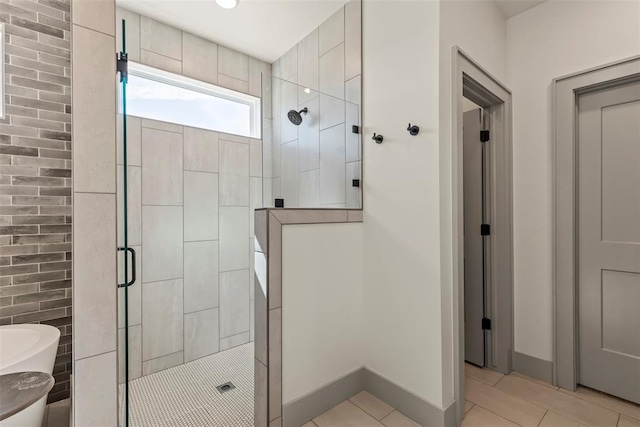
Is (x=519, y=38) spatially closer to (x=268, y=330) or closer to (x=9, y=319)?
(x=268, y=330)

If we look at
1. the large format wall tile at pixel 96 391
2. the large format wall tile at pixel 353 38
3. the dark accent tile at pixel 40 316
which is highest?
the large format wall tile at pixel 353 38

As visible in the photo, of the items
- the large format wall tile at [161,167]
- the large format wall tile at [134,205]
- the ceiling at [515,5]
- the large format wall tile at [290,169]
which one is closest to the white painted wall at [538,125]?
the ceiling at [515,5]

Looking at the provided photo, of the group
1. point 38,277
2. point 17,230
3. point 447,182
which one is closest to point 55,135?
point 17,230

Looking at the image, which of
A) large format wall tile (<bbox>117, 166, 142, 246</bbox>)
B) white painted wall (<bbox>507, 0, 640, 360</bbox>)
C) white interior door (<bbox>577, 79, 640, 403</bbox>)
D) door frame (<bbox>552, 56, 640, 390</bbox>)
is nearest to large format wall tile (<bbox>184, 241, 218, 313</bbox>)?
large format wall tile (<bbox>117, 166, 142, 246</bbox>)

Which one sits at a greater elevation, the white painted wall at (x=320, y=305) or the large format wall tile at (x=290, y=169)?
the large format wall tile at (x=290, y=169)

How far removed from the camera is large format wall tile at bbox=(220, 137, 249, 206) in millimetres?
2703

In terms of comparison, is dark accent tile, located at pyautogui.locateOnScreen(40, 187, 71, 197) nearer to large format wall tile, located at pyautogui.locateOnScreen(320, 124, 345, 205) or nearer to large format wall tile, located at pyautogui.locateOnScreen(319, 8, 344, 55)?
large format wall tile, located at pyautogui.locateOnScreen(320, 124, 345, 205)

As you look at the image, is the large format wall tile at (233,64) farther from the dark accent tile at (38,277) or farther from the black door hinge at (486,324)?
the black door hinge at (486,324)

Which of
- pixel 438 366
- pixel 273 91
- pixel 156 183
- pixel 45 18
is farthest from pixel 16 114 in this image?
pixel 438 366

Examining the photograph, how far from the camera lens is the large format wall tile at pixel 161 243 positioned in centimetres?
231

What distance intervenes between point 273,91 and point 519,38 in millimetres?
1893

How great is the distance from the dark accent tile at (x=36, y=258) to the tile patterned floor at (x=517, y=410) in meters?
1.75

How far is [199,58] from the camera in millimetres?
2646

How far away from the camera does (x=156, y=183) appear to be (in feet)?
7.70
